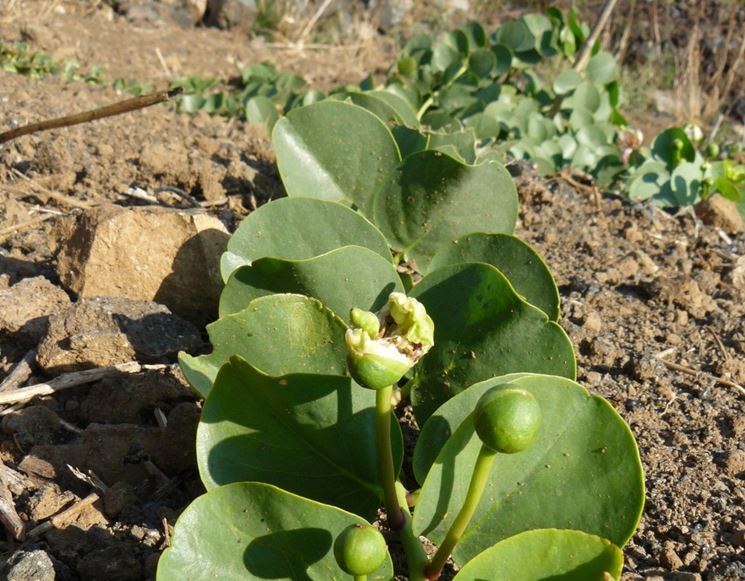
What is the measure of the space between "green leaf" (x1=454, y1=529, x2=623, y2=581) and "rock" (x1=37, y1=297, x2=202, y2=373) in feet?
2.81

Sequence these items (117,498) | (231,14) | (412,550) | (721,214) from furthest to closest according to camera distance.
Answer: (231,14) → (721,214) → (117,498) → (412,550)

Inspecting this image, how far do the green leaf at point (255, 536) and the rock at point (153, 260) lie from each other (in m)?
0.85

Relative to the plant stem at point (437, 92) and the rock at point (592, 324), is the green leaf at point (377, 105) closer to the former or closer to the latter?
the rock at point (592, 324)

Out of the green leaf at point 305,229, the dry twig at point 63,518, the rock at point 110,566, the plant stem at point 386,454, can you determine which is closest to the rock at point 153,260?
the green leaf at point 305,229

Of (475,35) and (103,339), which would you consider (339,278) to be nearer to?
(103,339)

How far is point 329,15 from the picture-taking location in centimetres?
761

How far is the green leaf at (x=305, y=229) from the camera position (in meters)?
1.57

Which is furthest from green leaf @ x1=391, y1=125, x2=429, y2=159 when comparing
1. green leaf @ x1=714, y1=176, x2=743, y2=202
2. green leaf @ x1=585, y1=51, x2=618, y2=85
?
green leaf @ x1=585, y1=51, x2=618, y2=85

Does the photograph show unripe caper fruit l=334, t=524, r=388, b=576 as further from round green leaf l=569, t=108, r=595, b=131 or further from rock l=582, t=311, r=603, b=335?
round green leaf l=569, t=108, r=595, b=131

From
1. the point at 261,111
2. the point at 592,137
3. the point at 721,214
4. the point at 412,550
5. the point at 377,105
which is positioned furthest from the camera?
the point at 261,111

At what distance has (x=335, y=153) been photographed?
1.90 m

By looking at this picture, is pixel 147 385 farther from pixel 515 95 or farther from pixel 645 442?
pixel 515 95

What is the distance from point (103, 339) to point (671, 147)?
1934 mm

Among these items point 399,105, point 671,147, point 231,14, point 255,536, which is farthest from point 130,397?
point 231,14
